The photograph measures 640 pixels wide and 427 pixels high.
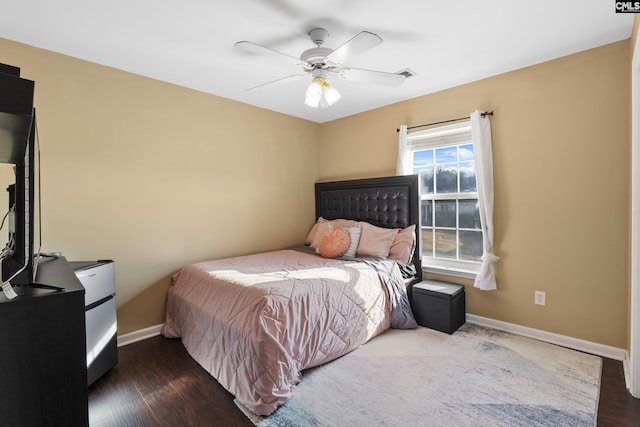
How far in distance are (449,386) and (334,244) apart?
5.46ft

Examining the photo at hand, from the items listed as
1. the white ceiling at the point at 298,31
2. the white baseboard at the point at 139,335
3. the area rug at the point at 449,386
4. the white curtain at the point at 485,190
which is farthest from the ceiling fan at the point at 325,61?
the white baseboard at the point at 139,335

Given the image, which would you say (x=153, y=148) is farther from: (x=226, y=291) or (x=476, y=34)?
(x=476, y=34)

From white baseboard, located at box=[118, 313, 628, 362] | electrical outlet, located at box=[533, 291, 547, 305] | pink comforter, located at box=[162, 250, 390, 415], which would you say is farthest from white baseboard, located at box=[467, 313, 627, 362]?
pink comforter, located at box=[162, 250, 390, 415]

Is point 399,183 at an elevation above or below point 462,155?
below

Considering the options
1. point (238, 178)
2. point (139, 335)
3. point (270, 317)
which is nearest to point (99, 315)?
point (139, 335)

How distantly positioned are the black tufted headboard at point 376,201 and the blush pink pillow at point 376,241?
8.1 inches

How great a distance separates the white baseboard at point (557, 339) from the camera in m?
2.44

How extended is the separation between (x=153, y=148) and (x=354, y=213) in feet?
7.91

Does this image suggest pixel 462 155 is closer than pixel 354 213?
Yes

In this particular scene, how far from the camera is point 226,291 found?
7.66 ft

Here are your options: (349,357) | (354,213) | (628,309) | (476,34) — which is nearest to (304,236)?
(354,213)

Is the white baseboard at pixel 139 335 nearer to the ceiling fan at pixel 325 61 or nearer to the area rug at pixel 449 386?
the area rug at pixel 449 386

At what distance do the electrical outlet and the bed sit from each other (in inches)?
42.6

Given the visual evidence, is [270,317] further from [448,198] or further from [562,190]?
[562,190]
